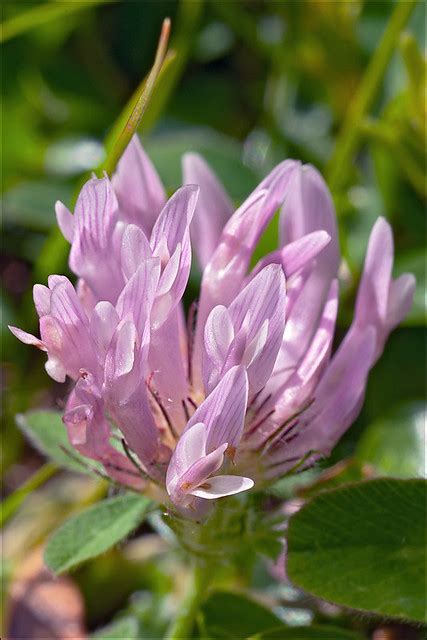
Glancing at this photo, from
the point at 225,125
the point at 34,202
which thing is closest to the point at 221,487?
the point at 34,202

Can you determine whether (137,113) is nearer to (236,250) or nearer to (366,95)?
(236,250)

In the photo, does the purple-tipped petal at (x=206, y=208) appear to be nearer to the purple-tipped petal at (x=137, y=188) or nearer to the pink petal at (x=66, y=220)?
the purple-tipped petal at (x=137, y=188)

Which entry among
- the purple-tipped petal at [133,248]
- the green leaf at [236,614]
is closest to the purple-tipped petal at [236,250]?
the purple-tipped petal at [133,248]

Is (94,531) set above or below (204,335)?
below

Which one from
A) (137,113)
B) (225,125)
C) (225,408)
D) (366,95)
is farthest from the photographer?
(225,125)

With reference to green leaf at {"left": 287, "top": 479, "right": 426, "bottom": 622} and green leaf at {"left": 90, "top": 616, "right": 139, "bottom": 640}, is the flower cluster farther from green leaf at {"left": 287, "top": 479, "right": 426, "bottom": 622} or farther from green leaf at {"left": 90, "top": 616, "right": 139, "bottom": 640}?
green leaf at {"left": 90, "top": 616, "right": 139, "bottom": 640}

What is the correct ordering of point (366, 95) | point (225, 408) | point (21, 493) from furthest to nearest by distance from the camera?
1. point (366, 95)
2. point (21, 493)
3. point (225, 408)
